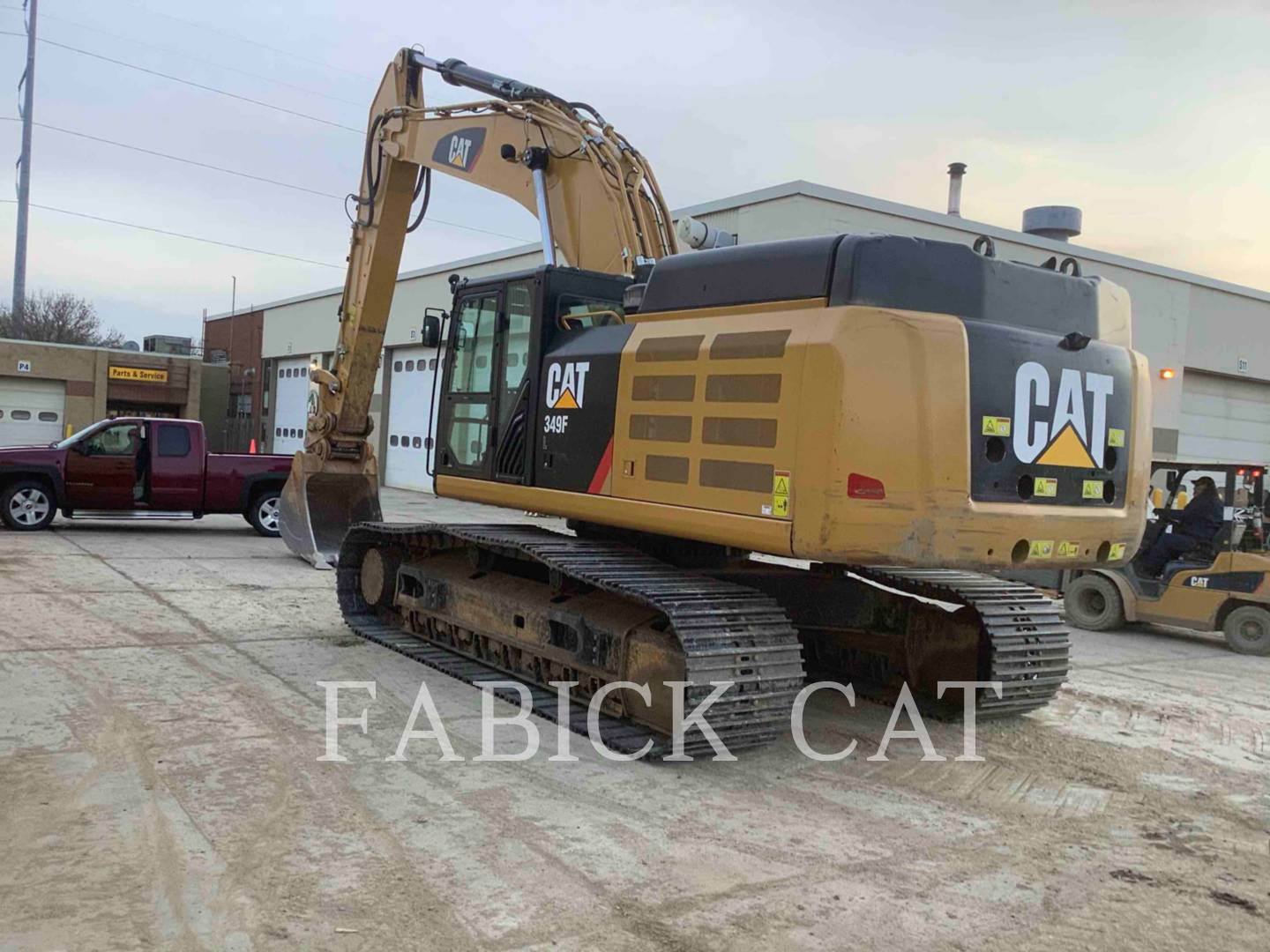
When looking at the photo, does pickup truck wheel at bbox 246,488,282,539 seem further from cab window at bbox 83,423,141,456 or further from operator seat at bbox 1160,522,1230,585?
operator seat at bbox 1160,522,1230,585

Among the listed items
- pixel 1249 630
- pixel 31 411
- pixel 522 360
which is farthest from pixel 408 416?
pixel 522 360

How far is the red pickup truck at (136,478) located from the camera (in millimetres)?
14938

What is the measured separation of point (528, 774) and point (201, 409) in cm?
3699

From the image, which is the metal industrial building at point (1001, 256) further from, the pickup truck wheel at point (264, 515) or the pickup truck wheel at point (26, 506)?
the pickup truck wheel at point (26, 506)

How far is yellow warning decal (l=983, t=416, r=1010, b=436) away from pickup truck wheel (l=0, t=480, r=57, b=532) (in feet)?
44.5

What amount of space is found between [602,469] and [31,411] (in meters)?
31.2

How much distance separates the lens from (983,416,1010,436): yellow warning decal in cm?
543

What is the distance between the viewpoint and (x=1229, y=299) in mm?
23469

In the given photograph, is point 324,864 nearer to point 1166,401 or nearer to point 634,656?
point 634,656

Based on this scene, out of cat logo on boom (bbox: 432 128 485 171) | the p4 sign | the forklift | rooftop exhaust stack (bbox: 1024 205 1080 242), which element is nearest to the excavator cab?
the p4 sign

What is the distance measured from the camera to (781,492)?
5.36 m

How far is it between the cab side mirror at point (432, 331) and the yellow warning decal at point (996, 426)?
400 centimetres

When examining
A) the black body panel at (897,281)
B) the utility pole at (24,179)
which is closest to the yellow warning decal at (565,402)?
the black body panel at (897,281)

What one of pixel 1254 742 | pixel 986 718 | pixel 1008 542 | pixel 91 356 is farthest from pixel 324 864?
pixel 91 356
